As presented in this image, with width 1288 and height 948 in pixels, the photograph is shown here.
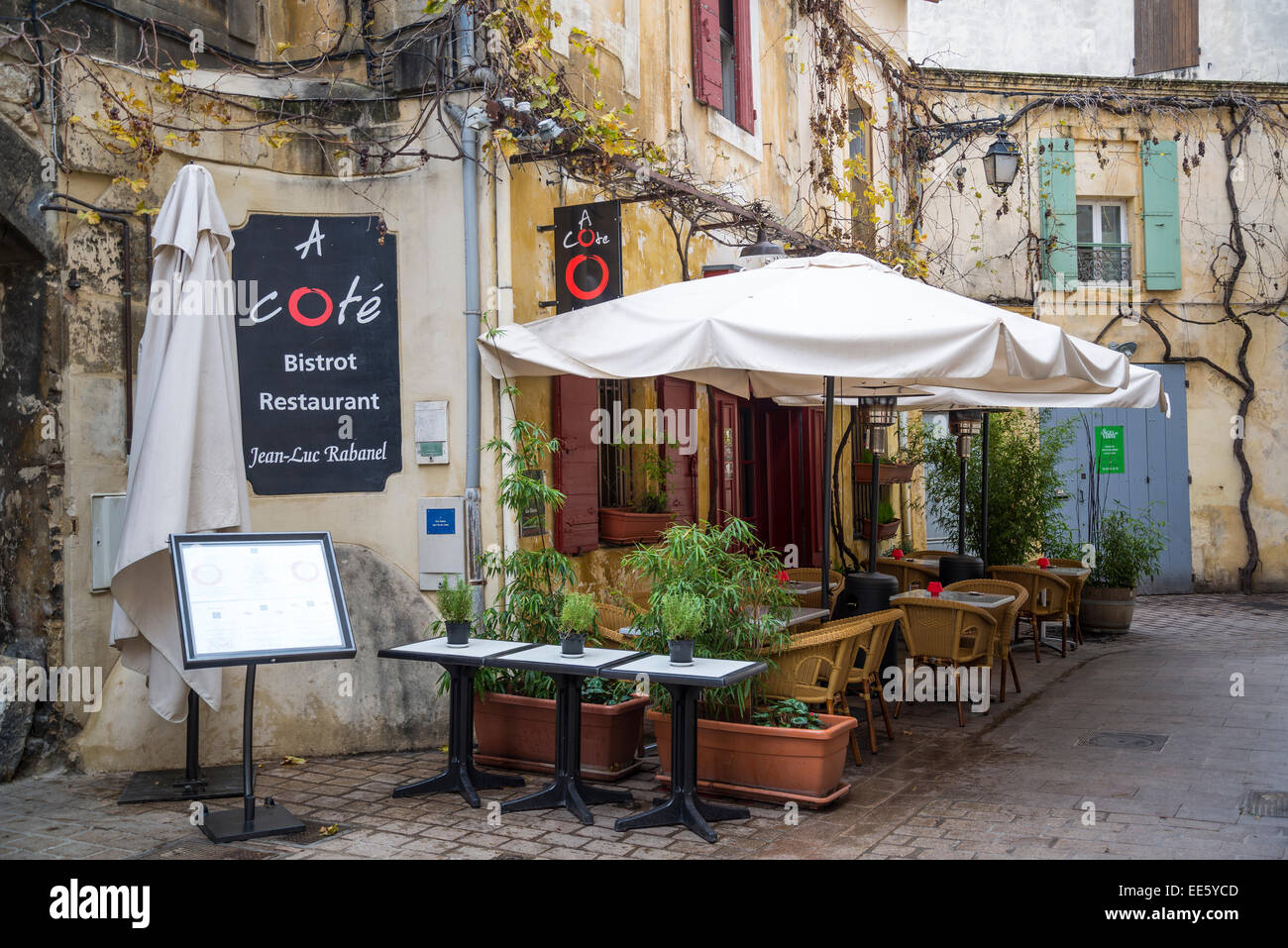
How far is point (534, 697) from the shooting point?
584 centimetres

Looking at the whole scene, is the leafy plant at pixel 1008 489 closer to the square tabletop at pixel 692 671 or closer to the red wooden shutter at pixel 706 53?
the red wooden shutter at pixel 706 53

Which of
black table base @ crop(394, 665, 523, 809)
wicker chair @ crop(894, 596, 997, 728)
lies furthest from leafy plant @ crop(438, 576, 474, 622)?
wicker chair @ crop(894, 596, 997, 728)

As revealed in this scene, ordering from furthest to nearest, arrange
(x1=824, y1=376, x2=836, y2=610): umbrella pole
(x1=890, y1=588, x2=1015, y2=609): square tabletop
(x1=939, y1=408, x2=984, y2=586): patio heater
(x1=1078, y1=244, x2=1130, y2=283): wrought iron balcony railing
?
(x1=1078, y1=244, x2=1130, y2=283): wrought iron balcony railing < (x1=939, y1=408, x2=984, y2=586): patio heater < (x1=890, y1=588, x2=1015, y2=609): square tabletop < (x1=824, y1=376, x2=836, y2=610): umbrella pole

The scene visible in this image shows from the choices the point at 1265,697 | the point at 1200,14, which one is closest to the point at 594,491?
the point at 1265,697

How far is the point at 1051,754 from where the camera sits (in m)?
6.10

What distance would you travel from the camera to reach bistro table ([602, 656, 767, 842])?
4703 millimetres

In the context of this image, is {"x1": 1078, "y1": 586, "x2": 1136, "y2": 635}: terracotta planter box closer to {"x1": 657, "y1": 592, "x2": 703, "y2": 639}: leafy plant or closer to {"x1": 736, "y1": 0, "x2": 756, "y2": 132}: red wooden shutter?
{"x1": 736, "y1": 0, "x2": 756, "y2": 132}: red wooden shutter

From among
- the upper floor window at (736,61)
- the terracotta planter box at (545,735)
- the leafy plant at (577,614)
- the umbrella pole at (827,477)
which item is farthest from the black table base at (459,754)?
the upper floor window at (736,61)

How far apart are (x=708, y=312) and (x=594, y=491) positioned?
213 cm

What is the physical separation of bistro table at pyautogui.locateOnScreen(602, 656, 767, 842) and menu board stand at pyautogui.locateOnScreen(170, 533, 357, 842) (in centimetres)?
121

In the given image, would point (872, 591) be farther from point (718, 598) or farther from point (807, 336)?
point (807, 336)

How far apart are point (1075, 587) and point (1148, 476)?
5.00 meters

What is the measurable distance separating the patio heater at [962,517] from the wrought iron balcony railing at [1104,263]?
495cm

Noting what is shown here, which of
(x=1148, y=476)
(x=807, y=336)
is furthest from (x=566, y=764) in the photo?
(x=1148, y=476)
